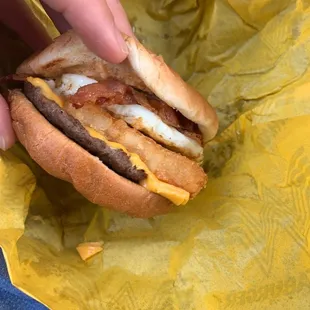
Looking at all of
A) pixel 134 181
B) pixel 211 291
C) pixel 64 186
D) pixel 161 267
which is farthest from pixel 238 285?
pixel 64 186

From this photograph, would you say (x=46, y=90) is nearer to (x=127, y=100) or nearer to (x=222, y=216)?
(x=127, y=100)

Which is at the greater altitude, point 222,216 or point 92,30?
point 92,30

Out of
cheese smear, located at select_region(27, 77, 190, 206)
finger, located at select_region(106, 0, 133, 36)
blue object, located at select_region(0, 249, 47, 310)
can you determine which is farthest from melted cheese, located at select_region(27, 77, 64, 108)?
blue object, located at select_region(0, 249, 47, 310)

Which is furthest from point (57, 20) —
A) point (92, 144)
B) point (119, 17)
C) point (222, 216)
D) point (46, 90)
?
point (222, 216)

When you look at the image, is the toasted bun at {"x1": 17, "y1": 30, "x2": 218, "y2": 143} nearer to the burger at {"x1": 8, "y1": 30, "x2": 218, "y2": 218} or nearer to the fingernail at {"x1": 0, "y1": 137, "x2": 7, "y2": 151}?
the burger at {"x1": 8, "y1": 30, "x2": 218, "y2": 218}

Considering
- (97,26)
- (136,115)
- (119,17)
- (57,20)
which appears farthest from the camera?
(57,20)

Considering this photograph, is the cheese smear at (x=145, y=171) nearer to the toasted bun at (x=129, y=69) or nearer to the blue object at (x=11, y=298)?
the toasted bun at (x=129, y=69)

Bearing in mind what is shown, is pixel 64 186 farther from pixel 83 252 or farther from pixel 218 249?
pixel 218 249
